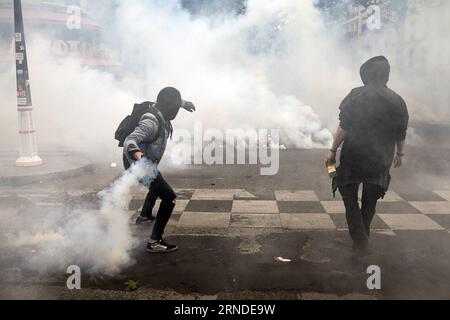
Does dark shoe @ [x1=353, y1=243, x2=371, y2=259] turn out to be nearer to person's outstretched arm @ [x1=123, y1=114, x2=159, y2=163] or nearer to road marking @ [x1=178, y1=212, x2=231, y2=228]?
road marking @ [x1=178, y1=212, x2=231, y2=228]

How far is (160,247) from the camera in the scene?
15.0 ft

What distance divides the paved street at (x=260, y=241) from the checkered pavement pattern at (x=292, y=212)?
13 millimetres

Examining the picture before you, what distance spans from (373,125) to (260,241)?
5.50ft

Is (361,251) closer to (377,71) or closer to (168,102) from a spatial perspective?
(377,71)

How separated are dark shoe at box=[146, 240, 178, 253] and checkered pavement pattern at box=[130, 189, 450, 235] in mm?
790

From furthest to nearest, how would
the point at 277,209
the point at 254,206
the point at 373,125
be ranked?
the point at 254,206 → the point at 277,209 → the point at 373,125

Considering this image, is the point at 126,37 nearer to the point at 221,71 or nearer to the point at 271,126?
the point at 221,71

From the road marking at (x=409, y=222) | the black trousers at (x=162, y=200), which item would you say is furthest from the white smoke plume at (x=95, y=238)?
the road marking at (x=409, y=222)

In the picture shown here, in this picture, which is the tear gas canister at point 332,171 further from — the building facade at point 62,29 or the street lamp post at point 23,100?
the building facade at point 62,29

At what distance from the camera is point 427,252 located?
4.56 metres

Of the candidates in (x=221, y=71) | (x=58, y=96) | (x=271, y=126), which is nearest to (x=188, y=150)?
(x=271, y=126)

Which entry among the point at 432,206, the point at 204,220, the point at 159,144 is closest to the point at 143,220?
the point at 204,220

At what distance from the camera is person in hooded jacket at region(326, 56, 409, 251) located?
4262mm

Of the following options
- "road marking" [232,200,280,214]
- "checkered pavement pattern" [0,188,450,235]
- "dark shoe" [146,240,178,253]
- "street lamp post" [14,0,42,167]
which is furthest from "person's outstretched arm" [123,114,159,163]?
"street lamp post" [14,0,42,167]
